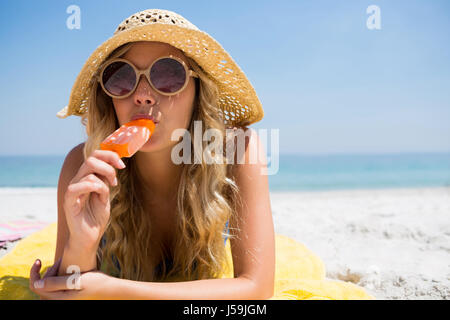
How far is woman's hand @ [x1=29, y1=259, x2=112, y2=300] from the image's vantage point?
5.06 ft

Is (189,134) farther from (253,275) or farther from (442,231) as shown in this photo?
(442,231)

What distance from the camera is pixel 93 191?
59.8 inches

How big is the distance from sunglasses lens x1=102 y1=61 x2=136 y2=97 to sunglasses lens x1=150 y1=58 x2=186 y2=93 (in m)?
0.14

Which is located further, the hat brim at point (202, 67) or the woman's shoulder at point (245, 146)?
the woman's shoulder at point (245, 146)

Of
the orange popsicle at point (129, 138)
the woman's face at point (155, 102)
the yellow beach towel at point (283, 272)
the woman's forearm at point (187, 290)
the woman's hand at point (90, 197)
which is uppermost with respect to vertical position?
the woman's face at point (155, 102)

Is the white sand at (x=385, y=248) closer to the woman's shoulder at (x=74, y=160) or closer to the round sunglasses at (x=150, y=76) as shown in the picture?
the woman's shoulder at (x=74, y=160)

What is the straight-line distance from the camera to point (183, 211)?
2.37m

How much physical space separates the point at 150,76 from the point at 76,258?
1.11 meters

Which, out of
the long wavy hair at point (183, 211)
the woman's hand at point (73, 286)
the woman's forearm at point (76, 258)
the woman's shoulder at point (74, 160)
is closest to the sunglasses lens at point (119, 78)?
the long wavy hair at point (183, 211)

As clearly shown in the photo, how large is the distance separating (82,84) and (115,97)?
367mm

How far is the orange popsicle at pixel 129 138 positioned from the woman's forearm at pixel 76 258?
49 cm

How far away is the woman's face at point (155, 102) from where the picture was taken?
2.04 meters

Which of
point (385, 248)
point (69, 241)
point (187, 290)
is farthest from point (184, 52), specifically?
point (385, 248)
